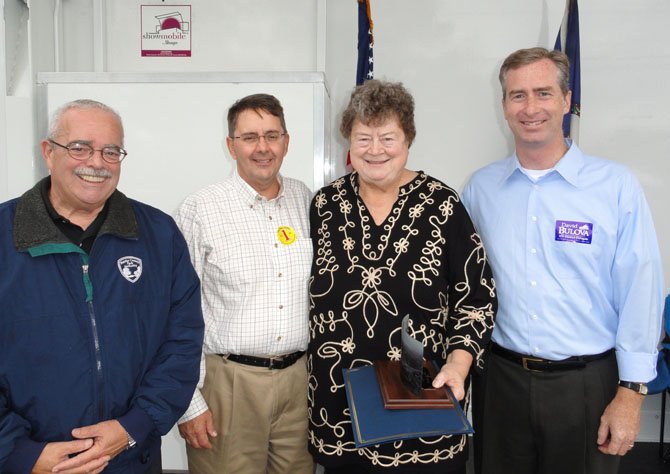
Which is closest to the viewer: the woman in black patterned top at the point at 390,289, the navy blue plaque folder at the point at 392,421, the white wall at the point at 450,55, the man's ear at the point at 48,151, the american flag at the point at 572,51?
the navy blue plaque folder at the point at 392,421

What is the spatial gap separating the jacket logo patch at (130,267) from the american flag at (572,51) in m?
2.93

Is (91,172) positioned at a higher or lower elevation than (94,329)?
higher

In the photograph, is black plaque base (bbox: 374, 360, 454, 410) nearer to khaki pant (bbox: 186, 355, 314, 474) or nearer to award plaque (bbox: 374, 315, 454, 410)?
award plaque (bbox: 374, 315, 454, 410)

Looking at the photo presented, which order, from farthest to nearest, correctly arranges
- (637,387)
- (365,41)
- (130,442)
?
(365,41)
(637,387)
(130,442)

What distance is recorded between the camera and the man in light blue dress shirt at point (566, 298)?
1.74m

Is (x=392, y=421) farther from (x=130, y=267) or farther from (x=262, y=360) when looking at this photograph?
(x=130, y=267)

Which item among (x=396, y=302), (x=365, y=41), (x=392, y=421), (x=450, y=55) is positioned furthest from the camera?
(x=450, y=55)

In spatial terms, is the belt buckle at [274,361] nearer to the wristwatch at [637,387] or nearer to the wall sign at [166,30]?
the wristwatch at [637,387]

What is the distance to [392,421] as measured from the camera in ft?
4.20

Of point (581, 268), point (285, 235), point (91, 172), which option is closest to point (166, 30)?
point (285, 235)

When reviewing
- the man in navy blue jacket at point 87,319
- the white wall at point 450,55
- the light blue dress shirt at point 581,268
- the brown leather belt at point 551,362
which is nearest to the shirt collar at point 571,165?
the light blue dress shirt at point 581,268

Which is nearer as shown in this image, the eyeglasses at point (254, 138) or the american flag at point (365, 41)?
the eyeglasses at point (254, 138)

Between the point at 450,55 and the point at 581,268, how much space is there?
8.07 feet

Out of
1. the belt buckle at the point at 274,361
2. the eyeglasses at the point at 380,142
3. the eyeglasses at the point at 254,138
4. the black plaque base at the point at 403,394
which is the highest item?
the eyeglasses at the point at 254,138
